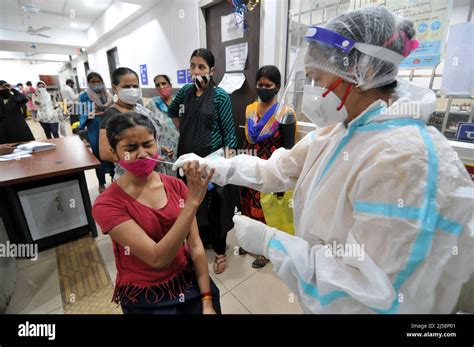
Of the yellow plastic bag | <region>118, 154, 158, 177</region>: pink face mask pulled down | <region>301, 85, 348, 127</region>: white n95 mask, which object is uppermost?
<region>301, 85, 348, 127</region>: white n95 mask

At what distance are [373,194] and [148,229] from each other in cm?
82

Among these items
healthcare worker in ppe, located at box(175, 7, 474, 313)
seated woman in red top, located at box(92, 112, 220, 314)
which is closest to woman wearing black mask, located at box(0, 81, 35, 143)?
seated woman in red top, located at box(92, 112, 220, 314)

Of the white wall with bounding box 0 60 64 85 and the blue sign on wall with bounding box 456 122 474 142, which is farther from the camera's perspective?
the white wall with bounding box 0 60 64 85

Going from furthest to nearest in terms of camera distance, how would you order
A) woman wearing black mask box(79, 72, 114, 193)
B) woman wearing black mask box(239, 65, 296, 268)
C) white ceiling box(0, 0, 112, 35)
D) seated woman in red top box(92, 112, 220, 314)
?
white ceiling box(0, 0, 112, 35), woman wearing black mask box(79, 72, 114, 193), woman wearing black mask box(239, 65, 296, 268), seated woman in red top box(92, 112, 220, 314)

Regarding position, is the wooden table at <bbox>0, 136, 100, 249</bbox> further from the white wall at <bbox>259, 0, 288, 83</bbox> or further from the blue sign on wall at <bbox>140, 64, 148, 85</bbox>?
the blue sign on wall at <bbox>140, 64, 148, 85</bbox>

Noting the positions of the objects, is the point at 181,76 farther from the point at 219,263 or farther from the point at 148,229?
the point at 148,229

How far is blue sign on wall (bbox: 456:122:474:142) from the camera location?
3.91 feet

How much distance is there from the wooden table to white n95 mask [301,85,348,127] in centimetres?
184

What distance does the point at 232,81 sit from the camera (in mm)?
2527

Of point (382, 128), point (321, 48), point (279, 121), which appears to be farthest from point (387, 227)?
point (279, 121)

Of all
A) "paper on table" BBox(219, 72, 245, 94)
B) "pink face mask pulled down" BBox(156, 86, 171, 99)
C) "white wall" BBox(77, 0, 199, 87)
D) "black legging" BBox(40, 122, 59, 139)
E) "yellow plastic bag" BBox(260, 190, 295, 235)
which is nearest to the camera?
"yellow plastic bag" BBox(260, 190, 295, 235)

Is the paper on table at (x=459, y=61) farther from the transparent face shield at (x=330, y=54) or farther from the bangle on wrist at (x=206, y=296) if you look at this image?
the bangle on wrist at (x=206, y=296)

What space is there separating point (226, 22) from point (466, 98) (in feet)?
7.30
